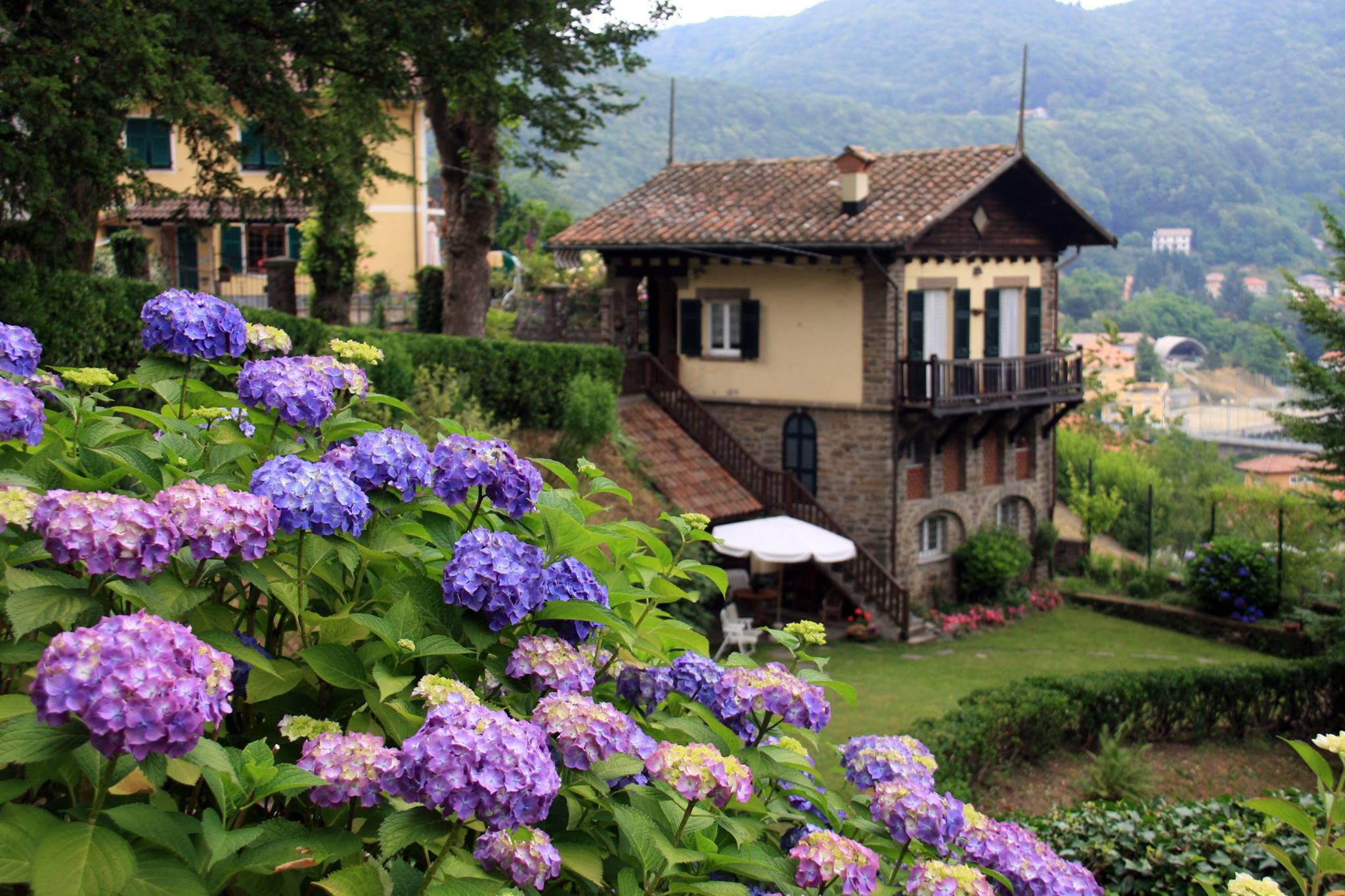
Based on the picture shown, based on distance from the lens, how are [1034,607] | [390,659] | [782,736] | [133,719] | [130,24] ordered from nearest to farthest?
[133,719] < [390,659] < [782,736] < [130,24] < [1034,607]

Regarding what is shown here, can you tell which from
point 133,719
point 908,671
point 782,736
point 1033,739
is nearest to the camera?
point 133,719

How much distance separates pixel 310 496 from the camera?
2848 mm

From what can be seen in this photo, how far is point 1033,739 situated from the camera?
1463 centimetres

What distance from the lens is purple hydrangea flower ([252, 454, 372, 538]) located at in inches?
111

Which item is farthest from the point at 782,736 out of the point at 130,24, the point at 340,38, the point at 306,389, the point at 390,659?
the point at 340,38

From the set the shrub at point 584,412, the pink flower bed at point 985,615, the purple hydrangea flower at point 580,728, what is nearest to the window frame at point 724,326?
the shrub at point 584,412

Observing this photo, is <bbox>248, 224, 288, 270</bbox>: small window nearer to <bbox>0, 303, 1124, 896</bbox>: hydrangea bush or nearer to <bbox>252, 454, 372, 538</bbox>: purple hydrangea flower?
<bbox>0, 303, 1124, 896</bbox>: hydrangea bush

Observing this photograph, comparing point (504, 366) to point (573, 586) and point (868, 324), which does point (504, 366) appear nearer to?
point (868, 324)

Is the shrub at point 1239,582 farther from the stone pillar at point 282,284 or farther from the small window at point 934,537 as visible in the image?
the stone pillar at point 282,284

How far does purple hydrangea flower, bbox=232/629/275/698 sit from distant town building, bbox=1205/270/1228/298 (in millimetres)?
118929

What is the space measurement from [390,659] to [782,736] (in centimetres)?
119

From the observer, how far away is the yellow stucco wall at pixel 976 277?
23.5m

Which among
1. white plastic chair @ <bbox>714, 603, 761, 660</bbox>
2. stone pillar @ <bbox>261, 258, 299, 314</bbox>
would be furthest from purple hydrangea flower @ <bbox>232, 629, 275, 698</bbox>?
stone pillar @ <bbox>261, 258, 299, 314</bbox>

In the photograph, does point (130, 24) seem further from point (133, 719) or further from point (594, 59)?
point (133, 719)
